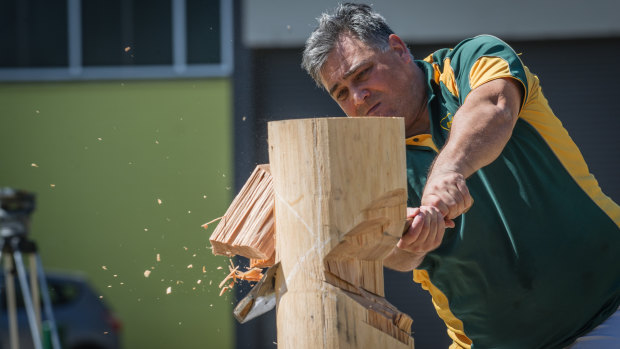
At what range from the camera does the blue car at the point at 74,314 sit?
257 inches

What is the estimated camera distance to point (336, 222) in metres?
1.35

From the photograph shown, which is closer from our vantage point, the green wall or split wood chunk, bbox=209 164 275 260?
split wood chunk, bbox=209 164 275 260

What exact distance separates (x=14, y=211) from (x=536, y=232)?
221 centimetres

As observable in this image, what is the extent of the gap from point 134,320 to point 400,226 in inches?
266

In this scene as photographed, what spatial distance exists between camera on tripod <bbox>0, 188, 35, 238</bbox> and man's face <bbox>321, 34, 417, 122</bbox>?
164cm

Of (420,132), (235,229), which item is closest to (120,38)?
(420,132)

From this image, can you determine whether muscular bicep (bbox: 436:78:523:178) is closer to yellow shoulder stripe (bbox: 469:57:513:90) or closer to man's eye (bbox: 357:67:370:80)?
yellow shoulder stripe (bbox: 469:57:513:90)

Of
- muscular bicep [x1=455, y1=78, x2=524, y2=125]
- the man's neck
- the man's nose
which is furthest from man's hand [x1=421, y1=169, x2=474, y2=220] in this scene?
the man's neck

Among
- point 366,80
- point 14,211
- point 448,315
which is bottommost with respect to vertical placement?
point 448,315

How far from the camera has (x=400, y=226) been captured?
4.61 ft

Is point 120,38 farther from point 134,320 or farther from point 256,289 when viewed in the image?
point 256,289

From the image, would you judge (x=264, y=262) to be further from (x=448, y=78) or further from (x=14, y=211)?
(x=14, y=211)

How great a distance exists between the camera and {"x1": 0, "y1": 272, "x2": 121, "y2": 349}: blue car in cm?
654

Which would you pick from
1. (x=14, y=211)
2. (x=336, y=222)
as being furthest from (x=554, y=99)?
(x=336, y=222)
